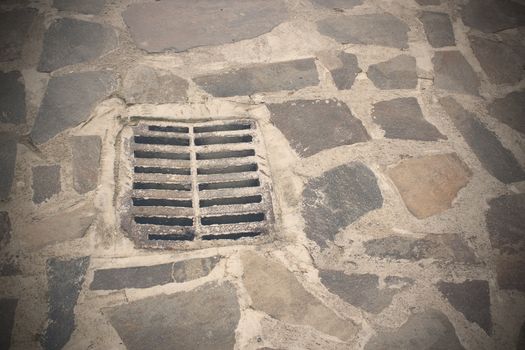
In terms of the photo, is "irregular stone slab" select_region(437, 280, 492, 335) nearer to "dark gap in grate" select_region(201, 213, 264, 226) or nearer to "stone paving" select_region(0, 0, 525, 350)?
"stone paving" select_region(0, 0, 525, 350)

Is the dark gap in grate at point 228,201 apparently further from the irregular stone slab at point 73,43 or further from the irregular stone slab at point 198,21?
the irregular stone slab at point 73,43

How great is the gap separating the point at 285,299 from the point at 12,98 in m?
1.65

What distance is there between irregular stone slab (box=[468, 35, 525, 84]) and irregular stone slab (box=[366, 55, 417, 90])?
451mm

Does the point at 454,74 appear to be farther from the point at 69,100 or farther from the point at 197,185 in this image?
the point at 69,100

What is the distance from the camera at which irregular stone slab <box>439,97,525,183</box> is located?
1919 millimetres

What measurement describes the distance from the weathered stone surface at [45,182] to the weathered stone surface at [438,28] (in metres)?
2.25

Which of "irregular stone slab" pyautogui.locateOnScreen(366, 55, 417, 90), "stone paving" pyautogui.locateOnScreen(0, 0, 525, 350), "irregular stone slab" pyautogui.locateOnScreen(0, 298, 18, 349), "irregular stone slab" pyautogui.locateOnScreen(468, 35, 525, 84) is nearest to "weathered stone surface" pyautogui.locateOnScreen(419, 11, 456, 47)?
"stone paving" pyautogui.locateOnScreen(0, 0, 525, 350)

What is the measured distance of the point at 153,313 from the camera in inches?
56.7

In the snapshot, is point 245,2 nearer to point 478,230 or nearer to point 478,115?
point 478,115

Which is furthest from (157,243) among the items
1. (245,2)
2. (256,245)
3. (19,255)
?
(245,2)

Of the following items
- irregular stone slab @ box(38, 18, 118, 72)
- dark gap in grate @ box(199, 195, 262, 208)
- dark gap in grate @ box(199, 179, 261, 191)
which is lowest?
dark gap in grate @ box(199, 195, 262, 208)

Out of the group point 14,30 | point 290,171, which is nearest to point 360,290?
point 290,171

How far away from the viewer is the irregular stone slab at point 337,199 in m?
1.71

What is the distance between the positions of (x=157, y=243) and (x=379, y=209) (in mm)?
992
